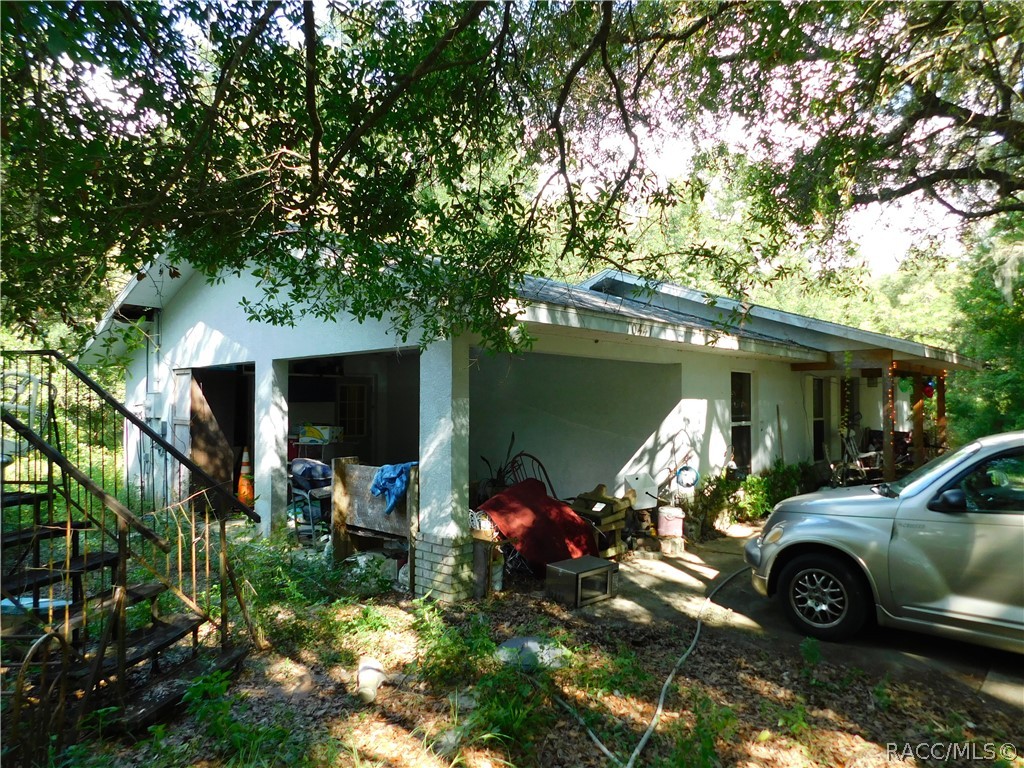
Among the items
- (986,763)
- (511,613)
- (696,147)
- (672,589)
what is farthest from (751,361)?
(986,763)

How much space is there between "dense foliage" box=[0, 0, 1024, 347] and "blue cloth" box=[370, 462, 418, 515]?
1.58 metres

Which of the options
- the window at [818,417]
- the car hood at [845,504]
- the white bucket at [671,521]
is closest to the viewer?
the car hood at [845,504]

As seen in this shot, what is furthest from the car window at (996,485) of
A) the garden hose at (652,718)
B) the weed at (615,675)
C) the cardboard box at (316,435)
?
the cardboard box at (316,435)

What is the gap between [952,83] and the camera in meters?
7.03

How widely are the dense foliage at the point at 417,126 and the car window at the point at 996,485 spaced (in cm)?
273

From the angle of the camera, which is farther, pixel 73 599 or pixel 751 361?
pixel 751 361

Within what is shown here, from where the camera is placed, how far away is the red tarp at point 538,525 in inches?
261

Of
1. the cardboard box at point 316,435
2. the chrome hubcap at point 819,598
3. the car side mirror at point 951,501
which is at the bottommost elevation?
the chrome hubcap at point 819,598

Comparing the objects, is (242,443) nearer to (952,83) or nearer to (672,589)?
(672,589)

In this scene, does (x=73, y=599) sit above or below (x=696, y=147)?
below

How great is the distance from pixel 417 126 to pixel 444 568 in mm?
4138

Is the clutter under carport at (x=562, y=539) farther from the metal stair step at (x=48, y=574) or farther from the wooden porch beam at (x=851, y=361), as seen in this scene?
the wooden porch beam at (x=851, y=361)

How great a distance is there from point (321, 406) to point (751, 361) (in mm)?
8133

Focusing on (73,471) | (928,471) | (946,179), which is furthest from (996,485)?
(73,471)
